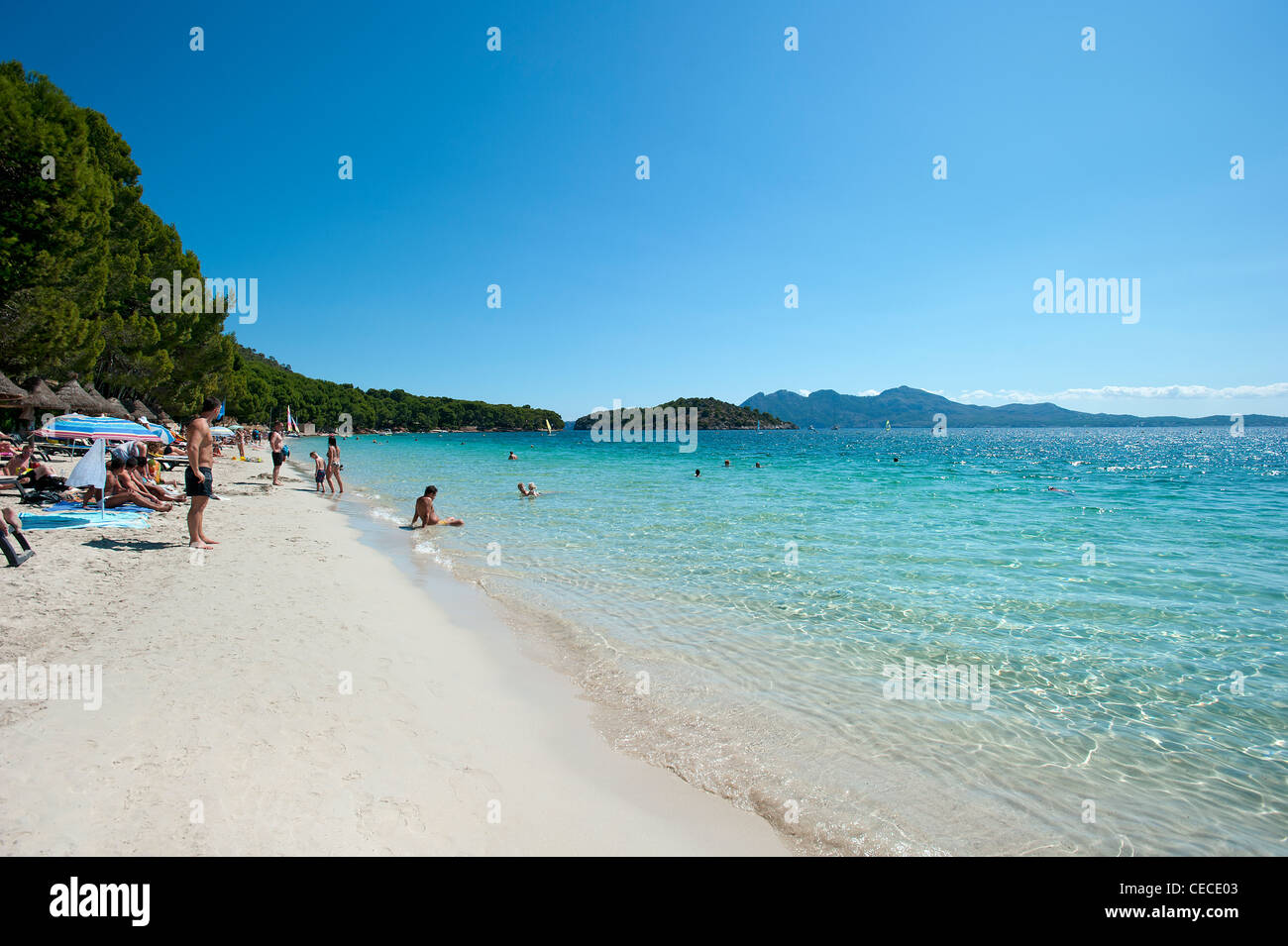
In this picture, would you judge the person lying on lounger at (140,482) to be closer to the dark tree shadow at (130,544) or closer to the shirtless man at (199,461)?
the dark tree shadow at (130,544)

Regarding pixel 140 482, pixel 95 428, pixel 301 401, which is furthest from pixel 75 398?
pixel 301 401

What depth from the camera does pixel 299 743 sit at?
426cm

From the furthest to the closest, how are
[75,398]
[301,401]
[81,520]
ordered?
1. [301,401]
2. [75,398]
3. [81,520]

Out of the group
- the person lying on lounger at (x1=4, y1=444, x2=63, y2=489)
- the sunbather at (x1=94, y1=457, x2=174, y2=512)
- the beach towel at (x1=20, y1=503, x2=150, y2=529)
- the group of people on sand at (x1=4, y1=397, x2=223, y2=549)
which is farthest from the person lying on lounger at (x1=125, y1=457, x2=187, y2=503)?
the beach towel at (x1=20, y1=503, x2=150, y2=529)

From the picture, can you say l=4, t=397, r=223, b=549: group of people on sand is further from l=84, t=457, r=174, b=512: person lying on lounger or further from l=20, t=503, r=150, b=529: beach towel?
l=20, t=503, r=150, b=529: beach towel

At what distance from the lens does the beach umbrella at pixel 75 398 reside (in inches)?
1227

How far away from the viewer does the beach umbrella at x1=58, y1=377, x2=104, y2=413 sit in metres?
31.2

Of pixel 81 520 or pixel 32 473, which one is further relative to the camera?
pixel 32 473

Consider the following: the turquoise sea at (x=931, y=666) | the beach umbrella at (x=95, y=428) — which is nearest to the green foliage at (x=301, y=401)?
the beach umbrella at (x=95, y=428)

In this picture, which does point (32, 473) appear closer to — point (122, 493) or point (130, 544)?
point (122, 493)

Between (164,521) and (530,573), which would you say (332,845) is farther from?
(164,521)

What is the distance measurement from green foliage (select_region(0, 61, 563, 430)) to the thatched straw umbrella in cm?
76

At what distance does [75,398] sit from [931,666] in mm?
43613
